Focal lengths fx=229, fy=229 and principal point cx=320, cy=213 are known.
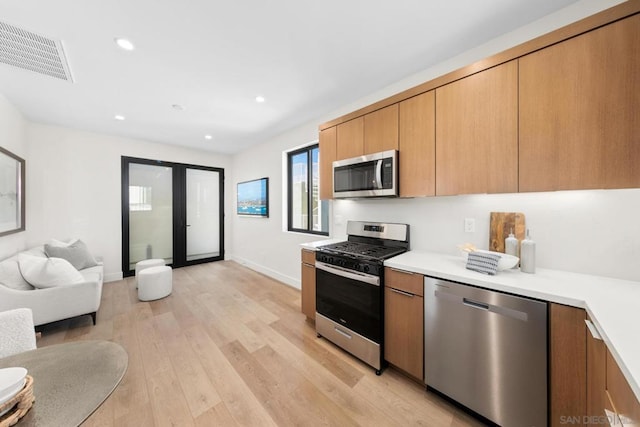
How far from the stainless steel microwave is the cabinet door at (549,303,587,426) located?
132cm

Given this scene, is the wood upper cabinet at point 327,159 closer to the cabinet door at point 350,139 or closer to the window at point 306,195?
the cabinet door at point 350,139

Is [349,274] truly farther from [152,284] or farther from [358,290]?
[152,284]

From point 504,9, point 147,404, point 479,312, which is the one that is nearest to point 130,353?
point 147,404

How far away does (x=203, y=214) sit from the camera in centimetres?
544

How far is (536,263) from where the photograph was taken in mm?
1667

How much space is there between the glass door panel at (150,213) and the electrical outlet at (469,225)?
534cm

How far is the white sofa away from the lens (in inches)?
88.0

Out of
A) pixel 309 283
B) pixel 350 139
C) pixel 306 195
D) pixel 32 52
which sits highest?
pixel 32 52

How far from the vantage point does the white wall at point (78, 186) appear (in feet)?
11.7

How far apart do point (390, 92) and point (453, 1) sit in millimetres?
1038

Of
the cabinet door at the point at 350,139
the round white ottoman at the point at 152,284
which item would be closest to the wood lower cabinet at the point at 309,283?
the cabinet door at the point at 350,139

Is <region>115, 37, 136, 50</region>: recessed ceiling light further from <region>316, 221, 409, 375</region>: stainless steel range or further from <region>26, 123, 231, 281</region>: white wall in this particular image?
<region>26, 123, 231, 281</region>: white wall

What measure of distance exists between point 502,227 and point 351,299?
1356 millimetres

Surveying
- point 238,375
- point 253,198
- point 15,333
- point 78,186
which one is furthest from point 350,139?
point 78,186
